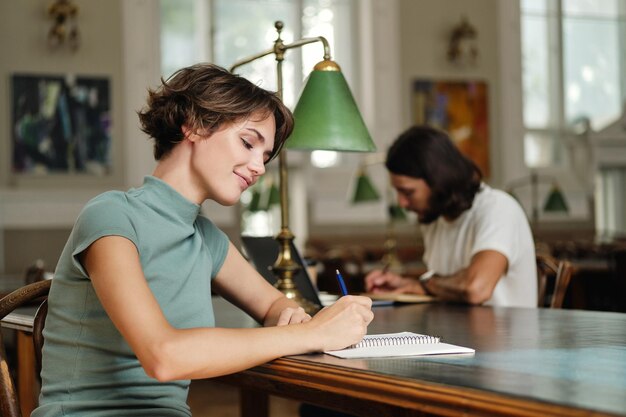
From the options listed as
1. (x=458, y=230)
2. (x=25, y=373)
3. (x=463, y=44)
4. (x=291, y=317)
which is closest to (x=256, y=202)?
(x=463, y=44)

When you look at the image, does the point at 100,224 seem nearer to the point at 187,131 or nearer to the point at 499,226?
the point at 187,131

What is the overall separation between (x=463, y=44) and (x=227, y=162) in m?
10.4

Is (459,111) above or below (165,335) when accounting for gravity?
above

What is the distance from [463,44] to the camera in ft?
39.7

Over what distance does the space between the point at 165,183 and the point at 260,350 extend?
446 millimetres

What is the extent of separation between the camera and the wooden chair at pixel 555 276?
331 cm

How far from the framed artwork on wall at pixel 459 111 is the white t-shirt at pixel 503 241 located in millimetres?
8050

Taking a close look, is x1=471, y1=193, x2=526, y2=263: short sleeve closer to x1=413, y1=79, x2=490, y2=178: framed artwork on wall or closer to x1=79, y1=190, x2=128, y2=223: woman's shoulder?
x1=79, y1=190, x2=128, y2=223: woman's shoulder

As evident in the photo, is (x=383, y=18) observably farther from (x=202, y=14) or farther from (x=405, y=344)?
(x=405, y=344)

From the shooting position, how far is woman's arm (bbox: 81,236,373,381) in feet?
5.54

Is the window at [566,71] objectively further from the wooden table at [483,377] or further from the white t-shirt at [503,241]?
the wooden table at [483,377]

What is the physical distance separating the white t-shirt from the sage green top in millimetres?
1791

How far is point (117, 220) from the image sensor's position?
1.84 meters

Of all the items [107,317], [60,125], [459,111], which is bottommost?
[107,317]
